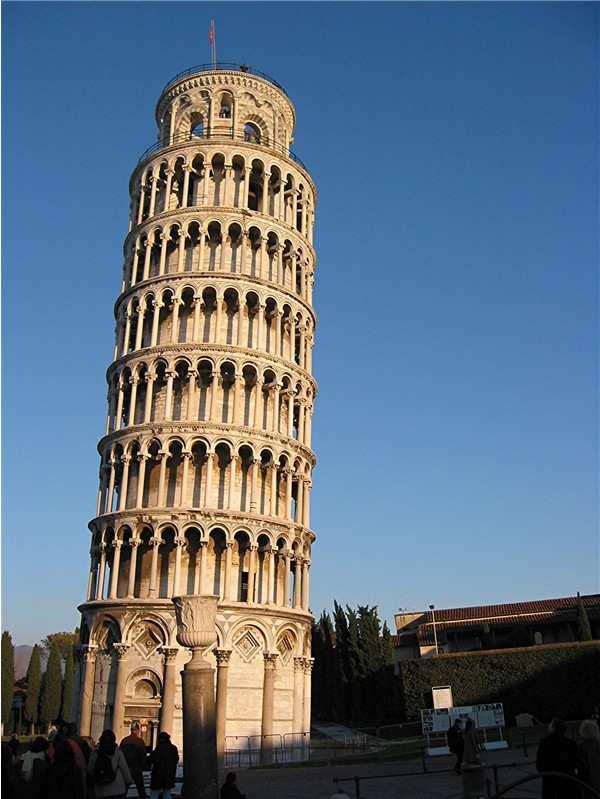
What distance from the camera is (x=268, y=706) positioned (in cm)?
3372

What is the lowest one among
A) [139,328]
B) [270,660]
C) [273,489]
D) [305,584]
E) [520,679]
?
[520,679]

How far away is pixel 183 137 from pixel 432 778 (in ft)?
123

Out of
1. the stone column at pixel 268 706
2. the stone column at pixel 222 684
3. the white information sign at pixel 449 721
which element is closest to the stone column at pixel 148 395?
the stone column at pixel 222 684

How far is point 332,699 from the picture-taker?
59.9 meters

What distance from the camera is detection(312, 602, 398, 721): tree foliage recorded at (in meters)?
51.1

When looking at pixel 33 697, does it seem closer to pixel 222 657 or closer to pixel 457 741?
pixel 222 657

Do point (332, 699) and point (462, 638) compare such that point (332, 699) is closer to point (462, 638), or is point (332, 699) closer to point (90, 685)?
point (462, 638)

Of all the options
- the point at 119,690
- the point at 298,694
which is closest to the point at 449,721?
the point at 298,694

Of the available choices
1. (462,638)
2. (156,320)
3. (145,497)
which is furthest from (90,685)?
(462,638)

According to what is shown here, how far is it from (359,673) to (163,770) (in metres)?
43.2

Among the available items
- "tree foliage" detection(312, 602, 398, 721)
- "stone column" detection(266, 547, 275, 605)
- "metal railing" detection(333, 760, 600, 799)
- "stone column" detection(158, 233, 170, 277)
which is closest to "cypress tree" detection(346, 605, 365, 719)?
"tree foliage" detection(312, 602, 398, 721)

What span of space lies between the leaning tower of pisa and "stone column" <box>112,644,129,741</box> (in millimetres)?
63

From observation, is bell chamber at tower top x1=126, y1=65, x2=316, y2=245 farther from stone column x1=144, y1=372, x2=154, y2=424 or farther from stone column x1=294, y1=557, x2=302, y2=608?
stone column x1=294, y1=557, x2=302, y2=608

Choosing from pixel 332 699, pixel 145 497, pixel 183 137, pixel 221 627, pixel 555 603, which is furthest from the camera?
pixel 332 699
